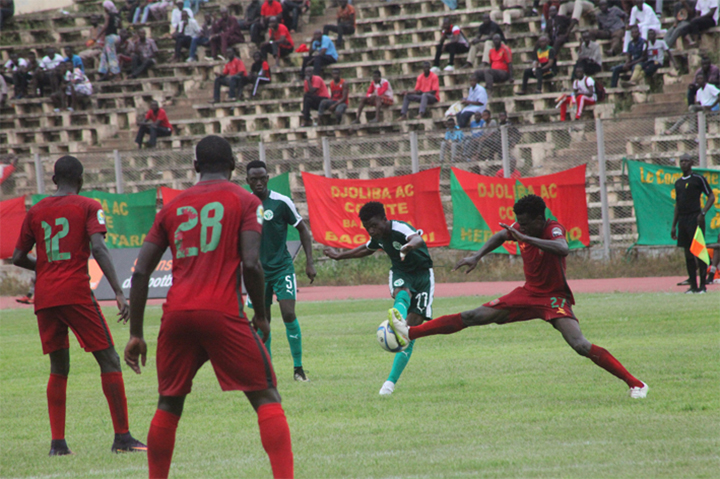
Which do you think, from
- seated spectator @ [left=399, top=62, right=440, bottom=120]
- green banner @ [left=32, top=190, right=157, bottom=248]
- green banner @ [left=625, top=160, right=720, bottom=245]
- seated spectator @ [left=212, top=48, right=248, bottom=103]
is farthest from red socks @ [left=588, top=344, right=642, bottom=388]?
seated spectator @ [left=212, top=48, right=248, bottom=103]

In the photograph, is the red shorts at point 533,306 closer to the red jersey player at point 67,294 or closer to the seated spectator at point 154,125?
the red jersey player at point 67,294

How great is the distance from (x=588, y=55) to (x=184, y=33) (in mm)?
Answer: 15437

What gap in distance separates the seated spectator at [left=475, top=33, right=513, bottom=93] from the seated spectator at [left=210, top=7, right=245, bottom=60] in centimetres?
988

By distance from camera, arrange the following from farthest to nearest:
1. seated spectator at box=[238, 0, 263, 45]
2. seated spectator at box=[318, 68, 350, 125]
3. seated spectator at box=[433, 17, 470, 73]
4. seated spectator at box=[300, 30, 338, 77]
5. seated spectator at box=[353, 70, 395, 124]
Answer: seated spectator at box=[238, 0, 263, 45] < seated spectator at box=[300, 30, 338, 77] < seated spectator at box=[433, 17, 470, 73] < seated spectator at box=[318, 68, 350, 125] < seated spectator at box=[353, 70, 395, 124]

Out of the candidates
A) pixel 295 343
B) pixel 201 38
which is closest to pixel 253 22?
pixel 201 38

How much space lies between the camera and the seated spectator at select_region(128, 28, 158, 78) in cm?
3195

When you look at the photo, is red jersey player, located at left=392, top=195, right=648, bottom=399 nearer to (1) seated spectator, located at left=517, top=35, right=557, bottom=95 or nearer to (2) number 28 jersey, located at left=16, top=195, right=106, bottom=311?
(2) number 28 jersey, located at left=16, top=195, right=106, bottom=311

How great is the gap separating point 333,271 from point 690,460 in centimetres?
1718

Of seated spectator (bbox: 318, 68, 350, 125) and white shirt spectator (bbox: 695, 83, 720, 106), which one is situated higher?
seated spectator (bbox: 318, 68, 350, 125)

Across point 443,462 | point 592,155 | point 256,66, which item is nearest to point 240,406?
point 443,462

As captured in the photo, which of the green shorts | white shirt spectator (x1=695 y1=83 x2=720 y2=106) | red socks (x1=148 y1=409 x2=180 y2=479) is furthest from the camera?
white shirt spectator (x1=695 y1=83 x2=720 y2=106)

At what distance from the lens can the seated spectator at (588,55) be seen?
78.9ft

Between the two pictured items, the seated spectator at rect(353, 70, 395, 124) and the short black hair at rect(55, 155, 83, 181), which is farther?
the seated spectator at rect(353, 70, 395, 124)

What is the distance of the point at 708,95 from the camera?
21.3 metres
